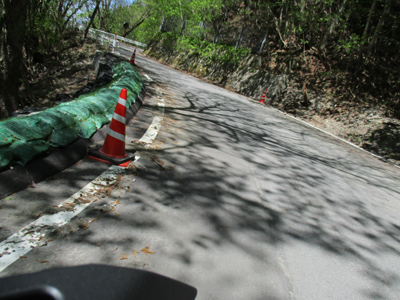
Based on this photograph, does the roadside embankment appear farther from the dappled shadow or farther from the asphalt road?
the asphalt road

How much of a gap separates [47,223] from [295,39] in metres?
18.7

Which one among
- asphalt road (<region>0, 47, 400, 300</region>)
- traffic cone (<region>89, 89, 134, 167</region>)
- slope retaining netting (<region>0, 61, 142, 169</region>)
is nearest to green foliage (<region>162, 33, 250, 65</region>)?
asphalt road (<region>0, 47, 400, 300</region>)

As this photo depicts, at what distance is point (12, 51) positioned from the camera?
7.52m

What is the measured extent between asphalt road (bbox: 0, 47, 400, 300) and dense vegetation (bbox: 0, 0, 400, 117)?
525 centimetres

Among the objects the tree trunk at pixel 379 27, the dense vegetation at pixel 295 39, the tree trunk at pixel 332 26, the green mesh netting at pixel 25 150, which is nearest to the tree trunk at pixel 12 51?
the dense vegetation at pixel 295 39

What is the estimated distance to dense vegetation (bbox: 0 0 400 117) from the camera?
7.78 meters

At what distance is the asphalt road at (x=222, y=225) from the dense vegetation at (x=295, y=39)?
5247 mm

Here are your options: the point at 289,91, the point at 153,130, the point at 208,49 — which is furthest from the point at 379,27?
the point at 153,130

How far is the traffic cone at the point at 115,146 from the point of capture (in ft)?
11.5

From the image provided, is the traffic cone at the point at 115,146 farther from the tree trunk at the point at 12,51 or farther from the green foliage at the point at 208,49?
the green foliage at the point at 208,49

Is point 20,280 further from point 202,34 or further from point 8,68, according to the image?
point 202,34

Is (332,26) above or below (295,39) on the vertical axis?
above

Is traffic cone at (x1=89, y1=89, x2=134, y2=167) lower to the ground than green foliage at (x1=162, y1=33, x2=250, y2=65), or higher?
lower

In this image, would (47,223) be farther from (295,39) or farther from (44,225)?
(295,39)
